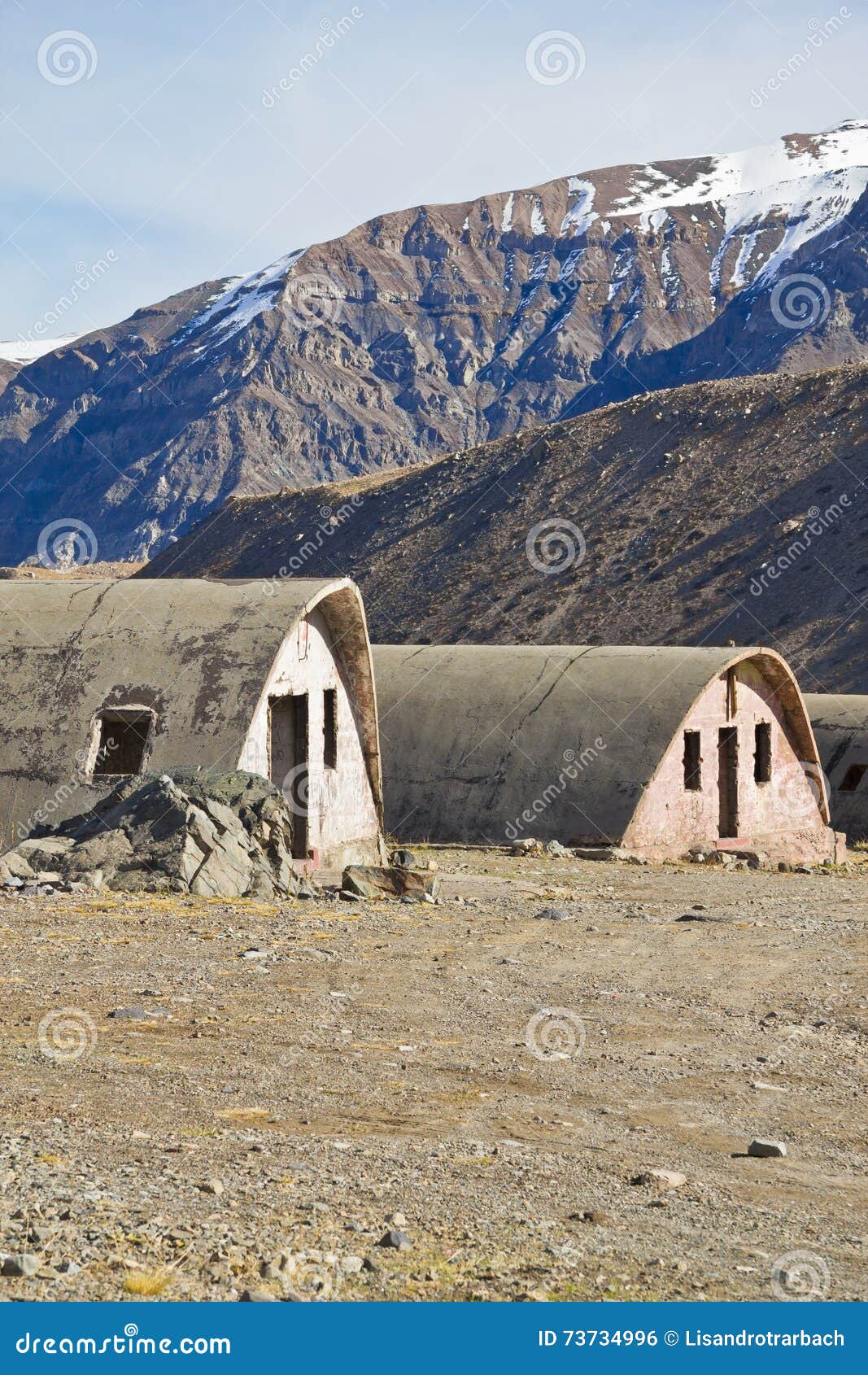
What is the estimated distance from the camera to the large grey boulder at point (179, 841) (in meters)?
16.0

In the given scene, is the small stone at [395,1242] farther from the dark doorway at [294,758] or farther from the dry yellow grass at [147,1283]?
the dark doorway at [294,758]

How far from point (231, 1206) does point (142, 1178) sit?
0.58 meters

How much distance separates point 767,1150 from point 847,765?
23324 millimetres

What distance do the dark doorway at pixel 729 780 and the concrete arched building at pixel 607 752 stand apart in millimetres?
24

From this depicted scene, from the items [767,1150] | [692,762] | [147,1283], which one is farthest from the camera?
[692,762]

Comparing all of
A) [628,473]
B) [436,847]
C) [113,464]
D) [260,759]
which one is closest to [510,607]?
[628,473]

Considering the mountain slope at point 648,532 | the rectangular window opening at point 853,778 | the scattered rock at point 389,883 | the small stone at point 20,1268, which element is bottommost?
the small stone at point 20,1268

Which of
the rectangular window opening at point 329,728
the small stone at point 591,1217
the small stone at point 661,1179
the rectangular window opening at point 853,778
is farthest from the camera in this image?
the rectangular window opening at point 853,778

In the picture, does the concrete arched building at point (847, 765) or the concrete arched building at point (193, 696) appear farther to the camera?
the concrete arched building at point (847, 765)

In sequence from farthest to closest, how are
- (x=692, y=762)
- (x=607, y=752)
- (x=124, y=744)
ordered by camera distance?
(x=692, y=762) < (x=607, y=752) < (x=124, y=744)

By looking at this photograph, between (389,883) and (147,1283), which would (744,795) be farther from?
(147,1283)

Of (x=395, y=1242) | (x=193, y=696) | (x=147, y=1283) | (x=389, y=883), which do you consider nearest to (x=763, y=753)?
(x=389, y=883)

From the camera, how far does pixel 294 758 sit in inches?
793

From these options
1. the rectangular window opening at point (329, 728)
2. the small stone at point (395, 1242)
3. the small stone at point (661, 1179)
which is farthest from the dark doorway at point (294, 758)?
the small stone at point (395, 1242)
